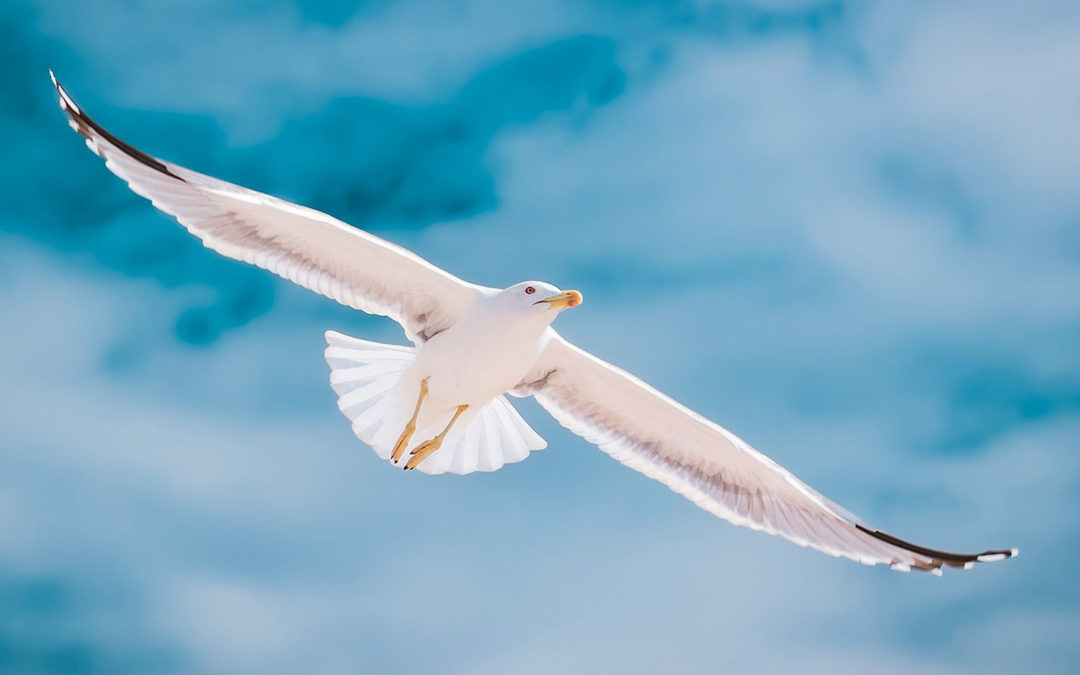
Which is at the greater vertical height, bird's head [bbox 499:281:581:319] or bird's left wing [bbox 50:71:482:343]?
bird's left wing [bbox 50:71:482:343]

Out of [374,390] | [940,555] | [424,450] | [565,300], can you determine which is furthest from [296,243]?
[940,555]

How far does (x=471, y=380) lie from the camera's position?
6922 millimetres

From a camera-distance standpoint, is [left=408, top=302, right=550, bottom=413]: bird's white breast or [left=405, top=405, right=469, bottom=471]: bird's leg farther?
[left=405, top=405, right=469, bottom=471]: bird's leg

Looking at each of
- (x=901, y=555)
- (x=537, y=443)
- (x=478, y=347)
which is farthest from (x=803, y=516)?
(x=478, y=347)

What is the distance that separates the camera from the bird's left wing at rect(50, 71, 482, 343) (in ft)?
20.6

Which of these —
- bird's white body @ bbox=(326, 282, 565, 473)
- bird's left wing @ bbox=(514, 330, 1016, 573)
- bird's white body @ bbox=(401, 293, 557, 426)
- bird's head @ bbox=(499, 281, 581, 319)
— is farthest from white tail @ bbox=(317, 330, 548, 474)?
bird's head @ bbox=(499, 281, 581, 319)

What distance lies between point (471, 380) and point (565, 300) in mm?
724

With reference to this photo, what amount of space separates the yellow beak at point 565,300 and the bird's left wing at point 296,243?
1.78 ft

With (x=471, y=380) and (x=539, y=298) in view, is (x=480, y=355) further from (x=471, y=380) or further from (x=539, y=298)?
(x=539, y=298)

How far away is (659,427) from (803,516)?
1048 mm

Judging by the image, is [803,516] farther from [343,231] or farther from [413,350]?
[343,231]

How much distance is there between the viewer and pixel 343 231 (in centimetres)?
673

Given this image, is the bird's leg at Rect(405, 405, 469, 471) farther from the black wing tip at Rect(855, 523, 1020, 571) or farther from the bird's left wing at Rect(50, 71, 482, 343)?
the black wing tip at Rect(855, 523, 1020, 571)

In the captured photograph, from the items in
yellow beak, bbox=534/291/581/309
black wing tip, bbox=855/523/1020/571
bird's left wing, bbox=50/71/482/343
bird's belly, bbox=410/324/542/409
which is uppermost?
bird's left wing, bbox=50/71/482/343
